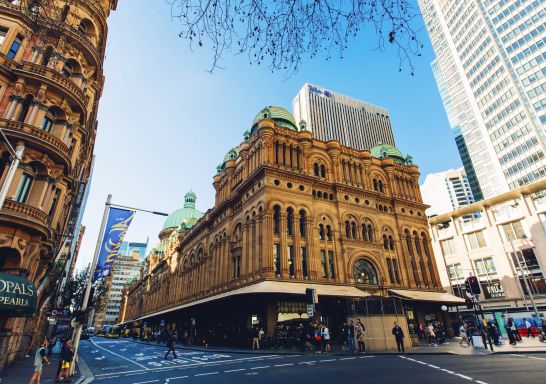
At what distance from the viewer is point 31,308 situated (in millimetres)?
13953

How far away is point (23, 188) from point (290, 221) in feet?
74.2

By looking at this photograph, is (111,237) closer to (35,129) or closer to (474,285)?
(35,129)

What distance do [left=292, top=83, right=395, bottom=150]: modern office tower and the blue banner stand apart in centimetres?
8561

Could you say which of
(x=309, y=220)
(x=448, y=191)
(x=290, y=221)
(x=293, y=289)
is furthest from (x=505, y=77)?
(x=448, y=191)

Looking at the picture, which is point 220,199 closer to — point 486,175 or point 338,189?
point 338,189

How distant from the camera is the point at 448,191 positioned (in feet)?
516

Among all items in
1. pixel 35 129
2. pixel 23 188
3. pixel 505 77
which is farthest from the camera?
pixel 505 77

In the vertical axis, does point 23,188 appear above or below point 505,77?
below

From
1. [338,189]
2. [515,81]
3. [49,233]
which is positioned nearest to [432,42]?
[515,81]

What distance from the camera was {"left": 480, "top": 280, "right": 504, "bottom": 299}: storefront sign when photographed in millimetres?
47625

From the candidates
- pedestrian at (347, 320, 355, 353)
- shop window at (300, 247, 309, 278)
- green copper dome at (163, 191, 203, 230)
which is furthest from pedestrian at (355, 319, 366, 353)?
green copper dome at (163, 191, 203, 230)

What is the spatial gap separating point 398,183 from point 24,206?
4318cm

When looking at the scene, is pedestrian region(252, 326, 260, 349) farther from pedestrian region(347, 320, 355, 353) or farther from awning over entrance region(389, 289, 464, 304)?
awning over entrance region(389, 289, 464, 304)

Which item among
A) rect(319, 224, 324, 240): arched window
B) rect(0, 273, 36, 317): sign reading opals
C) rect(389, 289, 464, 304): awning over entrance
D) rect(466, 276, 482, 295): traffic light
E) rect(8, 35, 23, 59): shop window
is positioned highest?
rect(8, 35, 23, 59): shop window
